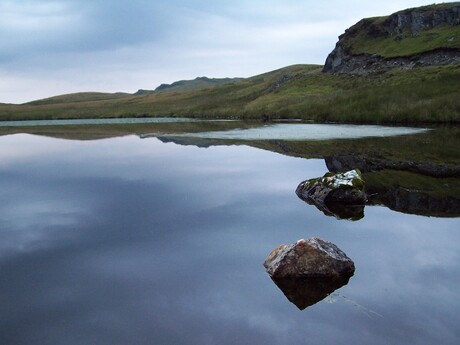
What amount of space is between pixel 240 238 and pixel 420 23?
106581mm

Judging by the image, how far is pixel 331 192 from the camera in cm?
1895

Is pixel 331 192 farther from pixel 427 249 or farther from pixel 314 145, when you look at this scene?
pixel 314 145

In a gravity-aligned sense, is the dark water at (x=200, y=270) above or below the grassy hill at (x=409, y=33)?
below

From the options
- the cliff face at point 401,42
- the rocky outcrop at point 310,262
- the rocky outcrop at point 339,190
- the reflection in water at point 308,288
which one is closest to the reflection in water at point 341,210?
the rocky outcrop at point 339,190

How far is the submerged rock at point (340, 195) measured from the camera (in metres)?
18.0

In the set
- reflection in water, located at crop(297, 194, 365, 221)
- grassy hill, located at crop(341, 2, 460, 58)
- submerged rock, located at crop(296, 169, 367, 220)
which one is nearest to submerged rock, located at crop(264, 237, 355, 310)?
reflection in water, located at crop(297, 194, 365, 221)

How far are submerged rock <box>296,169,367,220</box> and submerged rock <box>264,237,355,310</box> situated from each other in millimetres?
6254

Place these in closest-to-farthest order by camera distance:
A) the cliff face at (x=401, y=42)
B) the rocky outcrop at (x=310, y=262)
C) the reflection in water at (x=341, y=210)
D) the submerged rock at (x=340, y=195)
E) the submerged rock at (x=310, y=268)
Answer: the submerged rock at (x=310, y=268) → the rocky outcrop at (x=310, y=262) → the reflection in water at (x=341, y=210) → the submerged rock at (x=340, y=195) → the cliff face at (x=401, y=42)

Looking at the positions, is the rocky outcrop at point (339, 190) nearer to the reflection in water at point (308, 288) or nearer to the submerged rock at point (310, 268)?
the submerged rock at point (310, 268)

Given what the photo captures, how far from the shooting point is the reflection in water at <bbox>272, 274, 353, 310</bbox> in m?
10.0

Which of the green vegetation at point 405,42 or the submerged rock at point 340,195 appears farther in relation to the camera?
the green vegetation at point 405,42

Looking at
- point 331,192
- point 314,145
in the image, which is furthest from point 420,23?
point 331,192

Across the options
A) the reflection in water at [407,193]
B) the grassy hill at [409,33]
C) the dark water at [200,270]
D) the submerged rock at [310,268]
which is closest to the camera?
the dark water at [200,270]

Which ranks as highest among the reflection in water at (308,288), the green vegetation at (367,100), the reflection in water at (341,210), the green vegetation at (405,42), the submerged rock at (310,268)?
the green vegetation at (405,42)
